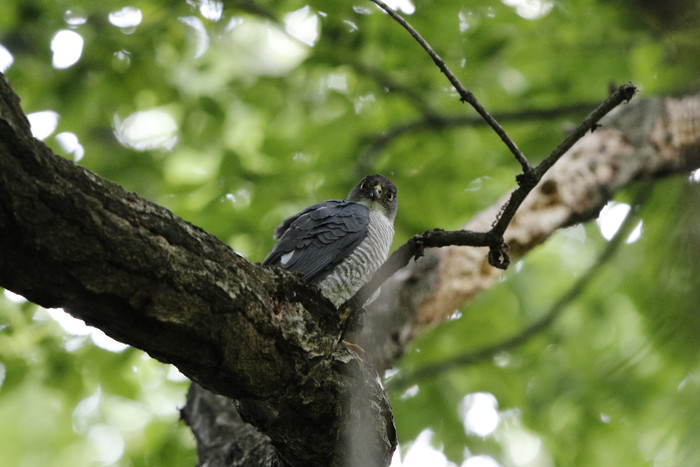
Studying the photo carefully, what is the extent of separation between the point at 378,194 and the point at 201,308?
128 inches

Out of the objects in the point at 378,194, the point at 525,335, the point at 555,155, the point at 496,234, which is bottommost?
the point at 496,234

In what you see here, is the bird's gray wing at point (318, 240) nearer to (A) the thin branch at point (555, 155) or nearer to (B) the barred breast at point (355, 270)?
(B) the barred breast at point (355, 270)

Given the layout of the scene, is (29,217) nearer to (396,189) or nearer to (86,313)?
(86,313)

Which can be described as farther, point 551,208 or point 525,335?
point 525,335

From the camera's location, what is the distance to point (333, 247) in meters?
4.63

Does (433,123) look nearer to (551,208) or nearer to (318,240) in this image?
(551,208)

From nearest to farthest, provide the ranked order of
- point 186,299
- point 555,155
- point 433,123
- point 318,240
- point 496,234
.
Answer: point 186,299 → point 555,155 → point 496,234 → point 318,240 → point 433,123

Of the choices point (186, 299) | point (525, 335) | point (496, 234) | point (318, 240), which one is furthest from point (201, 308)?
point (525, 335)

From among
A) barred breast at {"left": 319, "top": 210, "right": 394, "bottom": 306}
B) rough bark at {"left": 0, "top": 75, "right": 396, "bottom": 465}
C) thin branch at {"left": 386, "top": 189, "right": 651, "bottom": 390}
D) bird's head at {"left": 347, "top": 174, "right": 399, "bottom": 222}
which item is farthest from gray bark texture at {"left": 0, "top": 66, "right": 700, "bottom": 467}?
bird's head at {"left": 347, "top": 174, "right": 399, "bottom": 222}

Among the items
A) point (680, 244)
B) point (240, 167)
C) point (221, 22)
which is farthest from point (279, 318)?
point (221, 22)

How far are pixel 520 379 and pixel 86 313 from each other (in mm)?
4520

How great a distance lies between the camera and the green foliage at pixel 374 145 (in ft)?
16.6

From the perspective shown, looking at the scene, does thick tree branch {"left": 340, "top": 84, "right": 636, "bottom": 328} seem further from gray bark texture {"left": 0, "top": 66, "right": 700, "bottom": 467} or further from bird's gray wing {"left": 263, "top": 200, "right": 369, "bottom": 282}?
bird's gray wing {"left": 263, "top": 200, "right": 369, "bottom": 282}

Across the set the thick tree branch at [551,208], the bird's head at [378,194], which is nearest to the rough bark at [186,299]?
the thick tree branch at [551,208]
